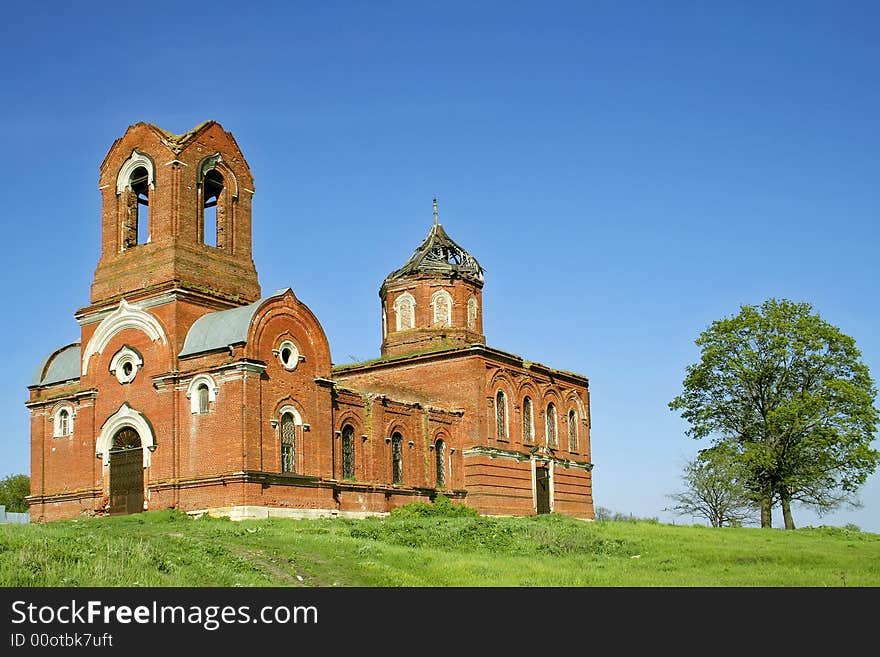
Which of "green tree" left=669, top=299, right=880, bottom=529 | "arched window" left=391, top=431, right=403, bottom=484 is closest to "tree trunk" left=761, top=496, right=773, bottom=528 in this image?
"green tree" left=669, top=299, right=880, bottom=529

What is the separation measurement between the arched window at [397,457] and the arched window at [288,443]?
5.79 metres

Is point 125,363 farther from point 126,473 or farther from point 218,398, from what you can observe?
point 218,398

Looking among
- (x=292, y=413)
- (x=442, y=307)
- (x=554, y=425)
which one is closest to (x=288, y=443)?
(x=292, y=413)

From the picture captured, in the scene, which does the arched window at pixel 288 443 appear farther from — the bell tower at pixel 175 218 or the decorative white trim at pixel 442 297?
the decorative white trim at pixel 442 297

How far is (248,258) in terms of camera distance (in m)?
38.4

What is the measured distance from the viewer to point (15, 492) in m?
68.9

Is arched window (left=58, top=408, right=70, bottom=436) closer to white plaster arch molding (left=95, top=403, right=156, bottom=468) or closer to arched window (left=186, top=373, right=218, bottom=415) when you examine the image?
white plaster arch molding (left=95, top=403, right=156, bottom=468)

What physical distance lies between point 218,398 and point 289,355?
2647 mm

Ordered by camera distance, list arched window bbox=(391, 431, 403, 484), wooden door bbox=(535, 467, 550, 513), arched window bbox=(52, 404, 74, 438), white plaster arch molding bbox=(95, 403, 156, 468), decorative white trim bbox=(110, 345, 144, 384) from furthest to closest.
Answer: wooden door bbox=(535, 467, 550, 513) < arched window bbox=(391, 431, 403, 484) < arched window bbox=(52, 404, 74, 438) < decorative white trim bbox=(110, 345, 144, 384) < white plaster arch molding bbox=(95, 403, 156, 468)

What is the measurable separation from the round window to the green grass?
503 centimetres

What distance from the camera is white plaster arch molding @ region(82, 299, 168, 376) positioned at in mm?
35250

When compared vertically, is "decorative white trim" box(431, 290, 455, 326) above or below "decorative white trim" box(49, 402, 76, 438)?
above

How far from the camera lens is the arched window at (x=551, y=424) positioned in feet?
153
